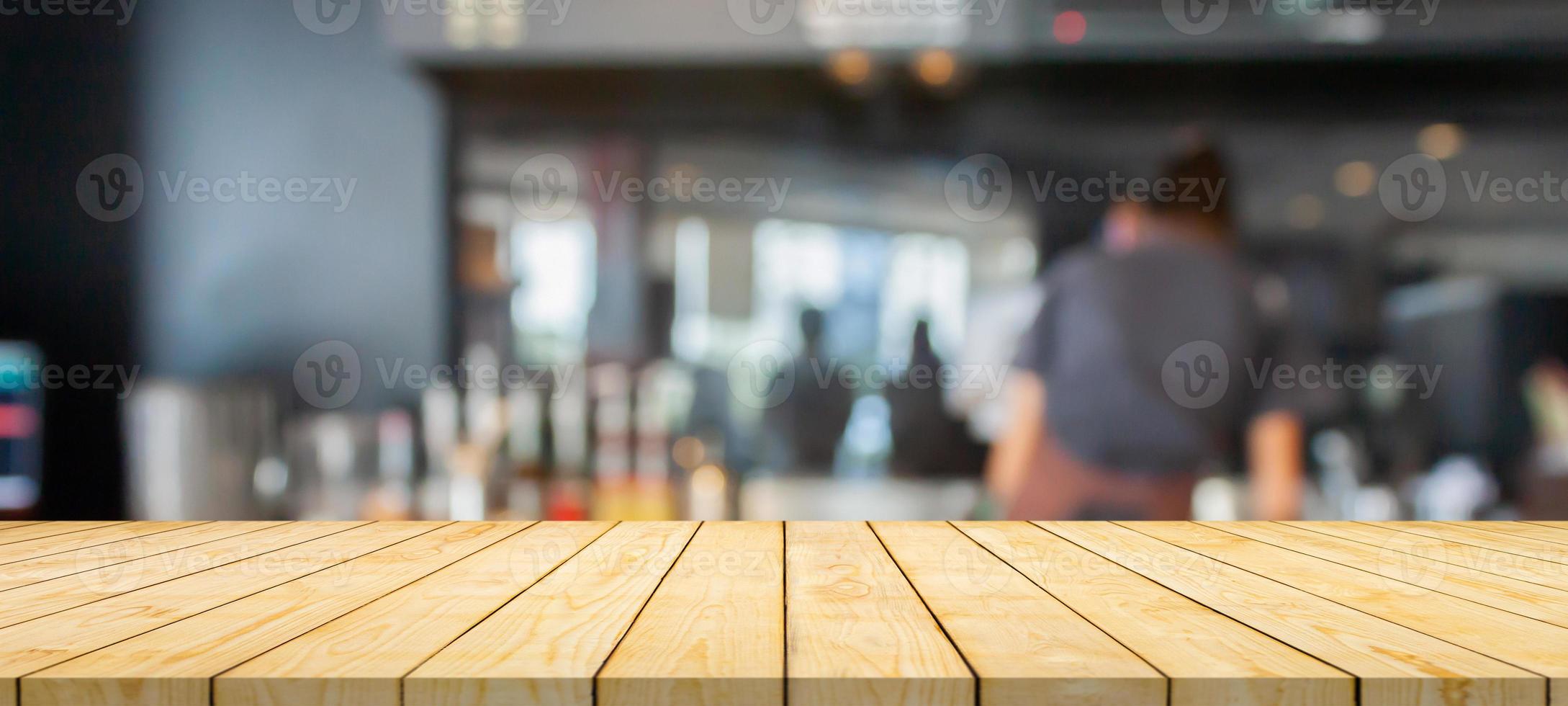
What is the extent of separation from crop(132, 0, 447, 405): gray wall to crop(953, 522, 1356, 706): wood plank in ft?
4.57

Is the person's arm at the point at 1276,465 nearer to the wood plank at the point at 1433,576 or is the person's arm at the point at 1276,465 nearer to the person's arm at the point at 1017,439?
the person's arm at the point at 1017,439

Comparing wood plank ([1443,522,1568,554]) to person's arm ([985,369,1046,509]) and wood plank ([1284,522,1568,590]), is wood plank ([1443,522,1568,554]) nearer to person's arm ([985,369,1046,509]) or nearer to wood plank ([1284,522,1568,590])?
wood plank ([1284,522,1568,590])

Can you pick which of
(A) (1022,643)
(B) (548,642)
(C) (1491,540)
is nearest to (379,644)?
(B) (548,642)

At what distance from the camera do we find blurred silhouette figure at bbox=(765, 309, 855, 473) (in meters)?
1.83

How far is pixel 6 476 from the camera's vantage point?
1799mm

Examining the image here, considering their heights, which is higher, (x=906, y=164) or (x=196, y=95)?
(x=196, y=95)

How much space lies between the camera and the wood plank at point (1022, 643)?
19.2 inches

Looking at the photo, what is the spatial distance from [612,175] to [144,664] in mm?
1405

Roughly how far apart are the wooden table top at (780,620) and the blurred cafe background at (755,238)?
0.85m

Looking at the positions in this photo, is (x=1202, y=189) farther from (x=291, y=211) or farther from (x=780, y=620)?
(x=291, y=211)

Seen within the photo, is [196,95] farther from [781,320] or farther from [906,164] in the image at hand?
[906,164]

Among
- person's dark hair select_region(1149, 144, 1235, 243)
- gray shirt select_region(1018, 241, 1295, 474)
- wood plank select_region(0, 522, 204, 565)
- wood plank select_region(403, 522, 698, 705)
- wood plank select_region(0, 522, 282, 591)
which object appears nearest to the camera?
wood plank select_region(403, 522, 698, 705)

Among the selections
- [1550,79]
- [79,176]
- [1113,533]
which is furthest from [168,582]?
[1550,79]

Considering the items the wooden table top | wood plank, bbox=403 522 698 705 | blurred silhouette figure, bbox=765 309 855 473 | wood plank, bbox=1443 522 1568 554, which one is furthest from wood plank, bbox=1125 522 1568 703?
blurred silhouette figure, bbox=765 309 855 473
